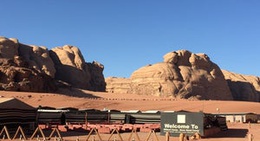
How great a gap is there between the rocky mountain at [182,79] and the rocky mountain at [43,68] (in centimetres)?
1298

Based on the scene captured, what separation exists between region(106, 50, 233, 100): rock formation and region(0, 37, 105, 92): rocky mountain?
1341cm

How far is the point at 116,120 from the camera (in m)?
34.1

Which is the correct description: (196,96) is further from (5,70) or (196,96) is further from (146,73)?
(5,70)

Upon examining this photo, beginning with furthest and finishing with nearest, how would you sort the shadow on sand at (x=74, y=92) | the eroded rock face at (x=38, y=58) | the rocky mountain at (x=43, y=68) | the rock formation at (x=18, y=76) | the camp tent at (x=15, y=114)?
the eroded rock face at (x=38, y=58) < the shadow on sand at (x=74, y=92) < the rocky mountain at (x=43, y=68) < the rock formation at (x=18, y=76) < the camp tent at (x=15, y=114)

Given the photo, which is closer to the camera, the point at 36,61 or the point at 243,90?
the point at 36,61

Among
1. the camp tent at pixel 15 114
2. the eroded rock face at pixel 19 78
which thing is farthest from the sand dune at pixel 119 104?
the camp tent at pixel 15 114

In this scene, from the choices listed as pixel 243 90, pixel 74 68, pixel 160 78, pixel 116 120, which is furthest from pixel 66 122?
pixel 243 90

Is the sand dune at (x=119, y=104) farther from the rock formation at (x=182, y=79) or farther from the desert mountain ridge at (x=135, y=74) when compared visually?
the rock formation at (x=182, y=79)

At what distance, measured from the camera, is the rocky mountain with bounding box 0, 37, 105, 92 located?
2820 inches

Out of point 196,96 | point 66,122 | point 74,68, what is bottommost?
point 66,122

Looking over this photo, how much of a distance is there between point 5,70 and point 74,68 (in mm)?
31960

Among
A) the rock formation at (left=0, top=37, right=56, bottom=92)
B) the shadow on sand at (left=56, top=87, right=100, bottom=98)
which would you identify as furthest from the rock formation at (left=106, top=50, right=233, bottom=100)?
the rock formation at (left=0, top=37, right=56, bottom=92)

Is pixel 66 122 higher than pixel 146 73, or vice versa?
pixel 146 73

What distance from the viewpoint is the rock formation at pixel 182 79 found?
292 feet
